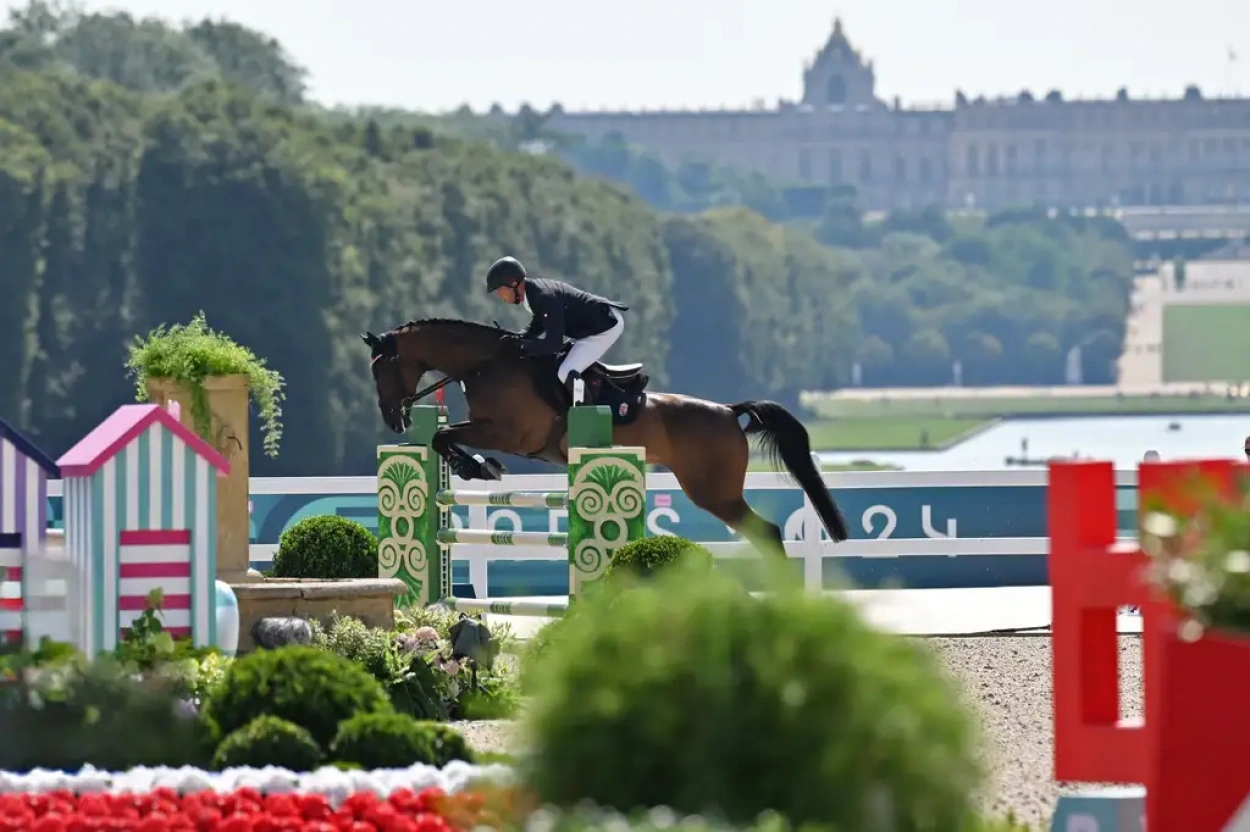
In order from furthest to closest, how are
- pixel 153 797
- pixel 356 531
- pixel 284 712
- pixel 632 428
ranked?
pixel 632 428, pixel 356 531, pixel 284 712, pixel 153 797

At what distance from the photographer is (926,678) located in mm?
4969

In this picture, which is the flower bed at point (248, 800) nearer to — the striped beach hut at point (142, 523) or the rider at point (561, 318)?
the striped beach hut at point (142, 523)

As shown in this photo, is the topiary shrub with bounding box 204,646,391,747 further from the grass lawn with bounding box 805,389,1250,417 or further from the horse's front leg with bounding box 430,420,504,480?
the grass lawn with bounding box 805,389,1250,417

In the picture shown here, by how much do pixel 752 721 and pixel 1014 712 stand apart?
239 inches

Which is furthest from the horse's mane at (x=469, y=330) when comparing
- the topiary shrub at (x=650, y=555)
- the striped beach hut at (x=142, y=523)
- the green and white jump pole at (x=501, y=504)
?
the striped beach hut at (x=142, y=523)

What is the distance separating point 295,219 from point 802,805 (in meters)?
50.0

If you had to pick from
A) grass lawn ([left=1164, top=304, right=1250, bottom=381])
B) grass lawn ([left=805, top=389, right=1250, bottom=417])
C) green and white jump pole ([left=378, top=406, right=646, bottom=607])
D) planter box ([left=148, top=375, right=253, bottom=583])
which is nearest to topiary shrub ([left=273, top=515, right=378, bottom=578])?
green and white jump pole ([left=378, top=406, right=646, bottom=607])

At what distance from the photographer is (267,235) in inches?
2099

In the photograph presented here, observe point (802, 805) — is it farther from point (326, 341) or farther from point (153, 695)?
point (326, 341)

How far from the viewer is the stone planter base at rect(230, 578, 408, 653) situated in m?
11.0

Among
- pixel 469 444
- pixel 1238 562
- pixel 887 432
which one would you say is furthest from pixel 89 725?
pixel 887 432

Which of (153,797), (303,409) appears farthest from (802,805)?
(303,409)

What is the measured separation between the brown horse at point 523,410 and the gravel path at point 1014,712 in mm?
1297

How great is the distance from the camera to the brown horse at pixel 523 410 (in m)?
14.2
